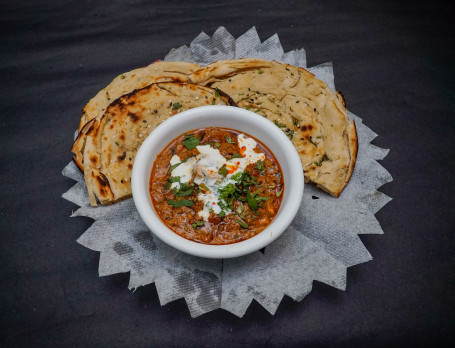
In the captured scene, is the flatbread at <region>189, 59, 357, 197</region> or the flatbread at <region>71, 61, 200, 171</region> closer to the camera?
the flatbread at <region>189, 59, 357, 197</region>

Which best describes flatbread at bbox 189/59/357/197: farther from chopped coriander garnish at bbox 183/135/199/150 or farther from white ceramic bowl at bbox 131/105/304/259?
chopped coriander garnish at bbox 183/135/199/150

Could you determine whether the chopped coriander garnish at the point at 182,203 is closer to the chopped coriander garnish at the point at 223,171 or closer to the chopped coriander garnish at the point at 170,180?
the chopped coriander garnish at the point at 170,180

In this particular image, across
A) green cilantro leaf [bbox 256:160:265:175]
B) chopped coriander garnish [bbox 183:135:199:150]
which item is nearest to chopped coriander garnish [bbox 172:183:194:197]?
chopped coriander garnish [bbox 183:135:199:150]

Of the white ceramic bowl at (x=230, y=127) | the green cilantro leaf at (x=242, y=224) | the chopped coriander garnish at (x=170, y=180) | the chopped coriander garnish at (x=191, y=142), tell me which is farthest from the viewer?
the chopped coriander garnish at (x=191, y=142)

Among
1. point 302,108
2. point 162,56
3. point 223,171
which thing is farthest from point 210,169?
point 162,56

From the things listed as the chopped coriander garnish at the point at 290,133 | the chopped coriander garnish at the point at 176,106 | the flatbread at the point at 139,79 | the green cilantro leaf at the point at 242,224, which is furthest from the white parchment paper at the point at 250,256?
the chopped coriander garnish at the point at 176,106
